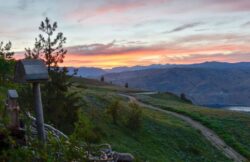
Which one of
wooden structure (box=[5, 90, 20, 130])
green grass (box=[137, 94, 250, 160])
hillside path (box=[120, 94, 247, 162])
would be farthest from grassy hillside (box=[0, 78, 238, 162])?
wooden structure (box=[5, 90, 20, 130])

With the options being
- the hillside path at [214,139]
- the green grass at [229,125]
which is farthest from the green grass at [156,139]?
the green grass at [229,125]

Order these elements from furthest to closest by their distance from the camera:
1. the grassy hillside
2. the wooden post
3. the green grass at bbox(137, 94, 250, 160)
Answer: the green grass at bbox(137, 94, 250, 160) → the grassy hillside → the wooden post

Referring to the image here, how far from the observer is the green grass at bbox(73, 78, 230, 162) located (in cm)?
3247

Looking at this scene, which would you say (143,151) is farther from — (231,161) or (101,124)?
(231,161)

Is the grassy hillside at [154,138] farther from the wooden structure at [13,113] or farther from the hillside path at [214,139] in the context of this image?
the wooden structure at [13,113]

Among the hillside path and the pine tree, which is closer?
the pine tree

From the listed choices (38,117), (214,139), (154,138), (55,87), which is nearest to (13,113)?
(38,117)

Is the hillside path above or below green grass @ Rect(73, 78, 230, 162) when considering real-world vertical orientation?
below

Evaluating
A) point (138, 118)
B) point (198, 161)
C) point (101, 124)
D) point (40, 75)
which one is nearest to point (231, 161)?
point (198, 161)

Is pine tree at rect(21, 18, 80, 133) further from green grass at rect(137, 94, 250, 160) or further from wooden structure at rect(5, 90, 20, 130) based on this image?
green grass at rect(137, 94, 250, 160)

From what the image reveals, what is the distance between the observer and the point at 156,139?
1524 inches

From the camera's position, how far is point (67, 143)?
7.52 m

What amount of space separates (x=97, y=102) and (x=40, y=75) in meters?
37.0

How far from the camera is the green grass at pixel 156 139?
107ft
